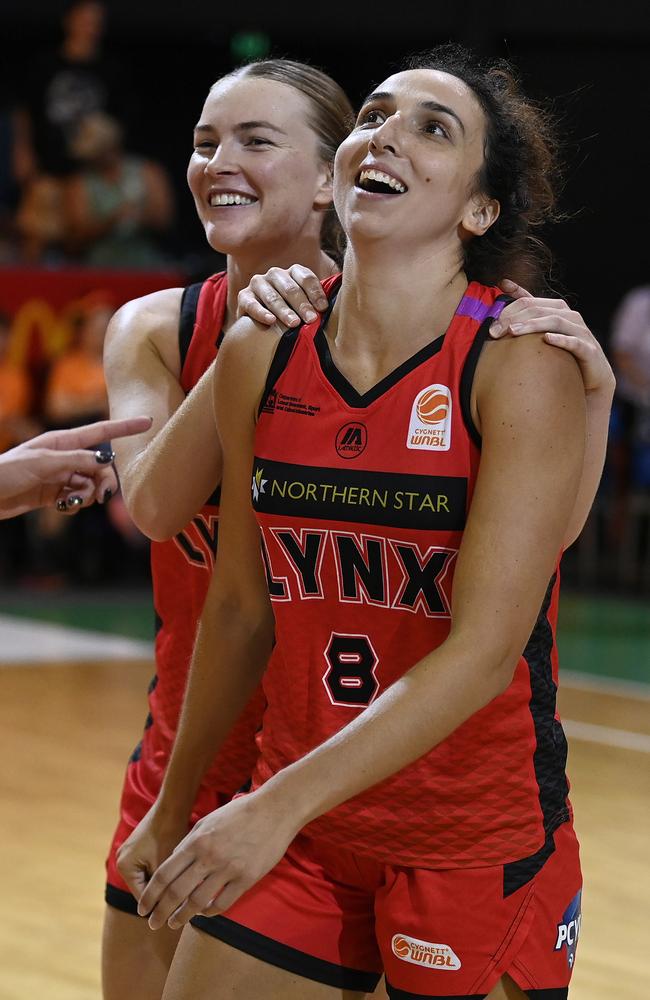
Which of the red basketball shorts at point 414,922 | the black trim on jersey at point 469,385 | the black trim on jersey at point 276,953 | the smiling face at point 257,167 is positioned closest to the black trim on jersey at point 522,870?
the red basketball shorts at point 414,922

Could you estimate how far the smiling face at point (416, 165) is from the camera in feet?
7.04

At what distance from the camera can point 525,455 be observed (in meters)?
2.03

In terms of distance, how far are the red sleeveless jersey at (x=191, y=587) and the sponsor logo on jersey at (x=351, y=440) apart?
1.84 ft

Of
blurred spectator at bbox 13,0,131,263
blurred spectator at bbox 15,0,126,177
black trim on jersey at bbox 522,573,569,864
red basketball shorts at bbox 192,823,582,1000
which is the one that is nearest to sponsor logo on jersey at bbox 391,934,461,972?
red basketball shorts at bbox 192,823,582,1000

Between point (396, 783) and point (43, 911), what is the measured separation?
240 cm

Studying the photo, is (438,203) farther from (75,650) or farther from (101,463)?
(75,650)

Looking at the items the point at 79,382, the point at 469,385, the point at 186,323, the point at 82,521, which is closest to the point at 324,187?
the point at 186,323

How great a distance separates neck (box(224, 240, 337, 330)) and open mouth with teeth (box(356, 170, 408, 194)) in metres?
0.60

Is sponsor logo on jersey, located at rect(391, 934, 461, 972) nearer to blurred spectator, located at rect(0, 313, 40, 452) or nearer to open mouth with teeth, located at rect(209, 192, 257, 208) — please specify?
open mouth with teeth, located at rect(209, 192, 257, 208)

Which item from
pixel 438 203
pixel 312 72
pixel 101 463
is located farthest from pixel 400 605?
pixel 312 72

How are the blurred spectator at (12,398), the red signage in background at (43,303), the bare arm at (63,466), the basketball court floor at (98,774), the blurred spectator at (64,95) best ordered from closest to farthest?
the bare arm at (63,466) < the basketball court floor at (98,774) < the blurred spectator at (12,398) < the red signage in background at (43,303) < the blurred spectator at (64,95)

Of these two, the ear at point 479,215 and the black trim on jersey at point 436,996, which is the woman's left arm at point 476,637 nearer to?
the ear at point 479,215

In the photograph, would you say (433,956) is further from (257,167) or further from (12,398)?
(12,398)

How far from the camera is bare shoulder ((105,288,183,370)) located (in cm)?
281
